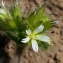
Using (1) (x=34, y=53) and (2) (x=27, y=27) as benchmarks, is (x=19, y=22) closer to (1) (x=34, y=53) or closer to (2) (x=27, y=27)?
(2) (x=27, y=27)

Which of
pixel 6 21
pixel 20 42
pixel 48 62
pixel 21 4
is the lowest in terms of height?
pixel 48 62

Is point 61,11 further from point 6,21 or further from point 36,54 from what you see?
point 6,21

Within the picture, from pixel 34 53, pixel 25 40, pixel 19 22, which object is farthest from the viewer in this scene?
pixel 34 53

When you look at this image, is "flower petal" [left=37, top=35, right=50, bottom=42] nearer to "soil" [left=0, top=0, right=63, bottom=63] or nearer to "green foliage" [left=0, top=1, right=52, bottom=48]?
"green foliage" [left=0, top=1, right=52, bottom=48]

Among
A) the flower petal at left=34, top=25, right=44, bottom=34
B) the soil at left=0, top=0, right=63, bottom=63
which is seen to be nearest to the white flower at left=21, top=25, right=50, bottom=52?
the flower petal at left=34, top=25, right=44, bottom=34

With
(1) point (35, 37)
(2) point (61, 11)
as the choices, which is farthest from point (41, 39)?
(2) point (61, 11)

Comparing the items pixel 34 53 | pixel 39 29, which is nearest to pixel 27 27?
pixel 39 29

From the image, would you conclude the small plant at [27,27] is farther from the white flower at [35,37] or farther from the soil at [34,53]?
the soil at [34,53]

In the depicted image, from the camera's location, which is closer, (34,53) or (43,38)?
(43,38)
